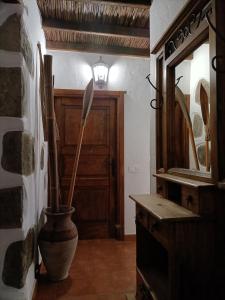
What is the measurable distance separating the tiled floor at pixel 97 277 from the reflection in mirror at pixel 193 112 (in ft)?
3.91

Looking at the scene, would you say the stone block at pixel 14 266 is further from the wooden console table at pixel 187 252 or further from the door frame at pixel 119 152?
the door frame at pixel 119 152

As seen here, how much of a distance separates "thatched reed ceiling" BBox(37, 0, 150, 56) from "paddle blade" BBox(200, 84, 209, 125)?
1.29 m

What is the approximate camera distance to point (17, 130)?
1.46 meters

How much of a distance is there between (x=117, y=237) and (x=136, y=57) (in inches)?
91.8

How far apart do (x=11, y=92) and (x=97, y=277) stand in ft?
5.61

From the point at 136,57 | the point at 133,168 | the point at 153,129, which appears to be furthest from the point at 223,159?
the point at 136,57

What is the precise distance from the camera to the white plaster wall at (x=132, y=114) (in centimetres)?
320

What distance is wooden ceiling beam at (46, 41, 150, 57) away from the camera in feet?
9.51

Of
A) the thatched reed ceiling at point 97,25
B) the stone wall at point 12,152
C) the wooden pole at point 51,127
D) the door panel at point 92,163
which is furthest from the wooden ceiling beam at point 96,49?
the stone wall at point 12,152

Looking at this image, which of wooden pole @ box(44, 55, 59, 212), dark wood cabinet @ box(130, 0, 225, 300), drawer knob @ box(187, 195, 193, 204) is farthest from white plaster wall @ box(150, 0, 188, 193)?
wooden pole @ box(44, 55, 59, 212)

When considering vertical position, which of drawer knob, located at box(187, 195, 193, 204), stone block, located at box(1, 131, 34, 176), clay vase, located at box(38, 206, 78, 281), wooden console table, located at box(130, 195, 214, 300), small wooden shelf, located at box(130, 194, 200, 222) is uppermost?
stone block, located at box(1, 131, 34, 176)

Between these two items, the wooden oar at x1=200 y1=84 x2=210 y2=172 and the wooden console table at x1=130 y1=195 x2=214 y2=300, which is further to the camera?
the wooden oar at x1=200 y1=84 x2=210 y2=172

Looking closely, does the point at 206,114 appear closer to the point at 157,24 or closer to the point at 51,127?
the point at 157,24

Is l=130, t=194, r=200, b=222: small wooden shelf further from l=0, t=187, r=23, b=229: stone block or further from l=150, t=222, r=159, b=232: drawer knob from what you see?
l=0, t=187, r=23, b=229: stone block
